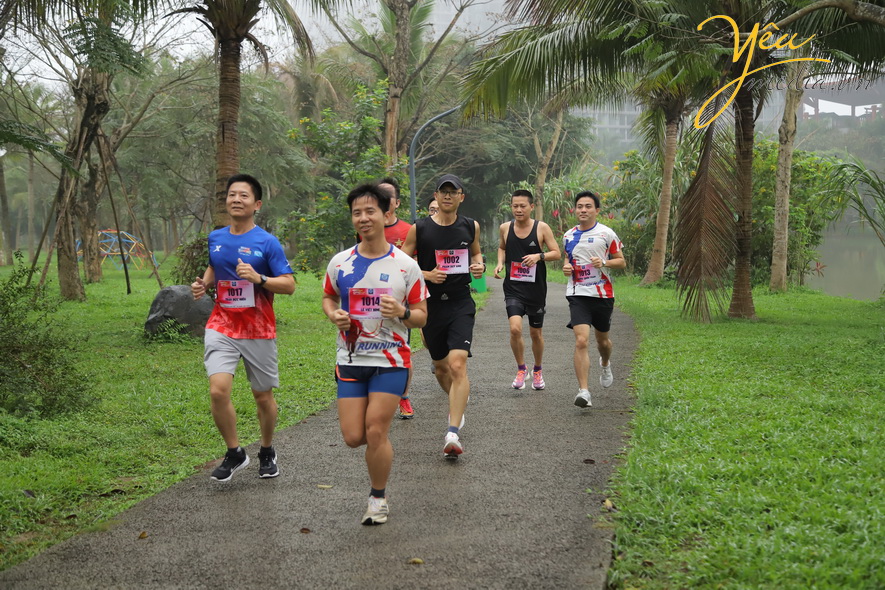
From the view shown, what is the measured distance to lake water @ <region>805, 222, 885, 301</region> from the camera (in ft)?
88.7

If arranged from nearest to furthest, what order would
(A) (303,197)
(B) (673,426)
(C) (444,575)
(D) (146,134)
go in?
1. (C) (444,575)
2. (B) (673,426)
3. (D) (146,134)
4. (A) (303,197)

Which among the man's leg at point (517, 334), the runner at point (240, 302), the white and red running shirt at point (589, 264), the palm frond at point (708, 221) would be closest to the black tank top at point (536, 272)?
the man's leg at point (517, 334)

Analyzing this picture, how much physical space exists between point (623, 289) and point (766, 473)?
19.6 m

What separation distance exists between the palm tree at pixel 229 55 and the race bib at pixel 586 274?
22.5 ft

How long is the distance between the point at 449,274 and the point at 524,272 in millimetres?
1813

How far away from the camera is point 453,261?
673 centimetres

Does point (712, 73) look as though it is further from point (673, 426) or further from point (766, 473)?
point (766, 473)

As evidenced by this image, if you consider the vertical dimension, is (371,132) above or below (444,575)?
above

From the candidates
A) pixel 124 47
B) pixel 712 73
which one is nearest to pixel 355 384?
pixel 124 47

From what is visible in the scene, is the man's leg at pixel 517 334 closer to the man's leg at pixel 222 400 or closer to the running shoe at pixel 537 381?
the running shoe at pixel 537 381

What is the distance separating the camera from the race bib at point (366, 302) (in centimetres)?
475

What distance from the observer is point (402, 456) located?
20.3 ft

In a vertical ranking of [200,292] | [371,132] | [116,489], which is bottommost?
[116,489]

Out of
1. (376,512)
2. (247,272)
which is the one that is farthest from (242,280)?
(376,512)
